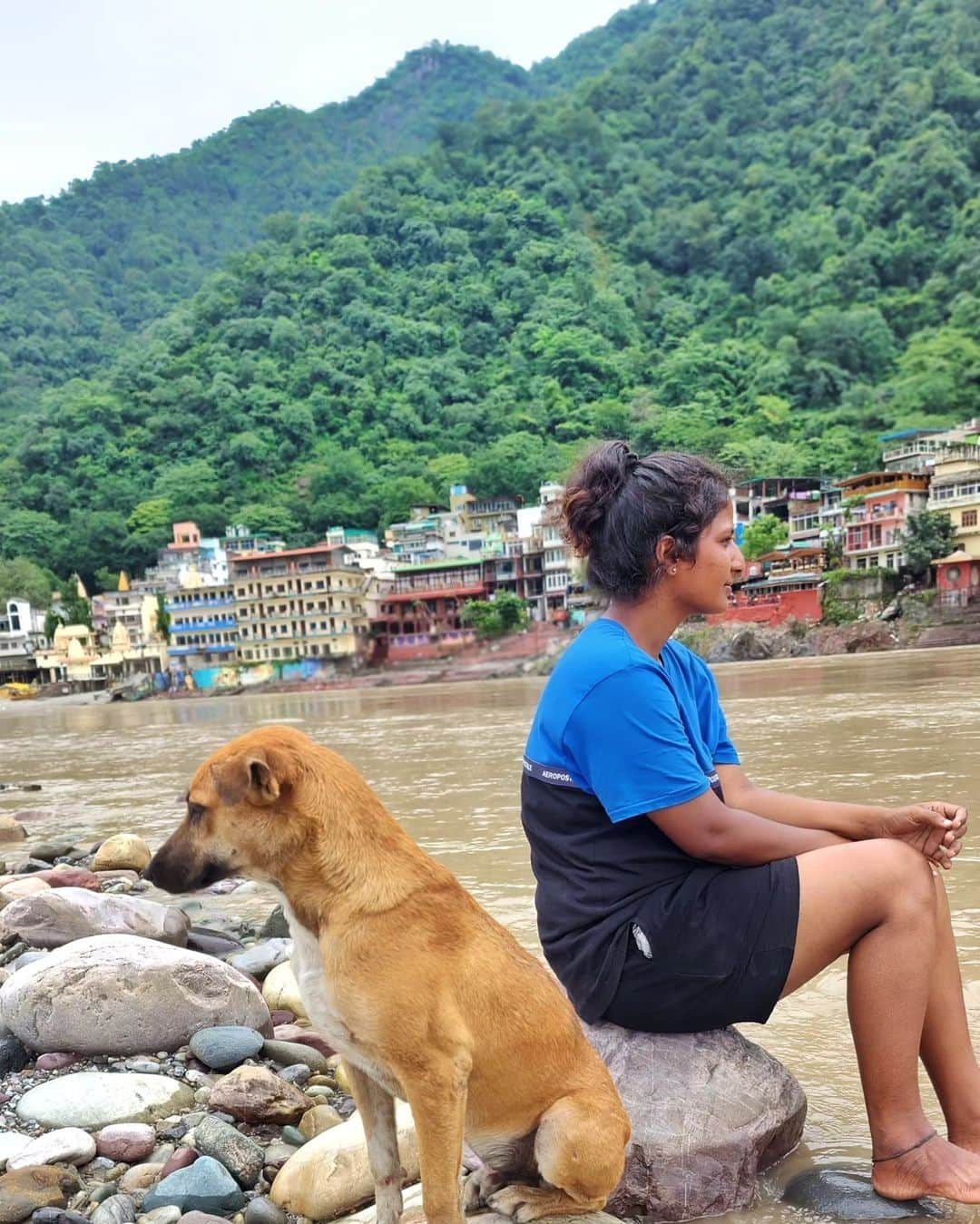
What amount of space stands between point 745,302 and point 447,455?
35.1 meters

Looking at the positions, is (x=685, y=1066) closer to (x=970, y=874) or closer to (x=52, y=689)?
(x=970, y=874)

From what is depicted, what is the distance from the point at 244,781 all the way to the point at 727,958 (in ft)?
4.22

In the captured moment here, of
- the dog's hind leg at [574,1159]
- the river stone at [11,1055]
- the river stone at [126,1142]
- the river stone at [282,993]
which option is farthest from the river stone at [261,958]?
the dog's hind leg at [574,1159]

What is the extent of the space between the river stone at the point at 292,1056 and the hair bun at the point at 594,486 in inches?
90.9

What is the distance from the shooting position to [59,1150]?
308cm

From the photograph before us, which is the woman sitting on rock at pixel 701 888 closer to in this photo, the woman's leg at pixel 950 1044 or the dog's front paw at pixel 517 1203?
the woman's leg at pixel 950 1044

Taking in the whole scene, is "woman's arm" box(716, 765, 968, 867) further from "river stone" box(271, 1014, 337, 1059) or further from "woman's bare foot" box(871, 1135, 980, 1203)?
"river stone" box(271, 1014, 337, 1059)

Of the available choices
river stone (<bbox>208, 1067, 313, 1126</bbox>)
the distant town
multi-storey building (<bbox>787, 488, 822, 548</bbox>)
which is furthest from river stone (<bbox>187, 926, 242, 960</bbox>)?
multi-storey building (<bbox>787, 488, 822, 548</bbox>)

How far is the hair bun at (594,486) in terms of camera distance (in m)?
2.83

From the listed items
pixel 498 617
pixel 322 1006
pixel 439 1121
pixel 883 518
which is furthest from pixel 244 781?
pixel 498 617

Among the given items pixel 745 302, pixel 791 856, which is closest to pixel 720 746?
pixel 791 856

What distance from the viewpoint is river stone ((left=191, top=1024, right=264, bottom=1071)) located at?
376cm

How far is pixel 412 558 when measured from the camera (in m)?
75.9

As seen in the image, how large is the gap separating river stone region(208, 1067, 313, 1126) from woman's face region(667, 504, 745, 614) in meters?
2.10
